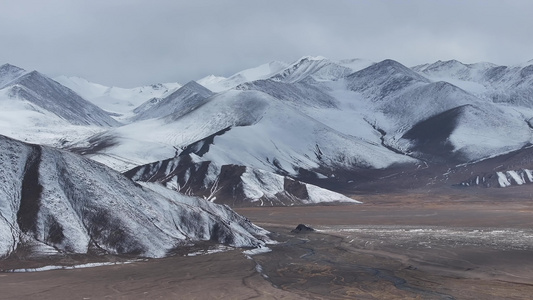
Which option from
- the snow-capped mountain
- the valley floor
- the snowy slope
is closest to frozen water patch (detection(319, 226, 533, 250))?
the valley floor

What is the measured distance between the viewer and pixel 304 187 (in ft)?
541

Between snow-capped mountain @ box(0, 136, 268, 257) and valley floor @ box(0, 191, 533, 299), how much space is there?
14.5ft

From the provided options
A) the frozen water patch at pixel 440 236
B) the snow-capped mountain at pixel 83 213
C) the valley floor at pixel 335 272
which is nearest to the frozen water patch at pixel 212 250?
the valley floor at pixel 335 272

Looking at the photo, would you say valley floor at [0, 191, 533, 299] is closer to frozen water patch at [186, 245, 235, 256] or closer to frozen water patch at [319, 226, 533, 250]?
frozen water patch at [319, 226, 533, 250]

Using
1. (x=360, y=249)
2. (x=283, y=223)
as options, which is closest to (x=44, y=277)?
(x=360, y=249)

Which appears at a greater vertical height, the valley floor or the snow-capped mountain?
the snow-capped mountain

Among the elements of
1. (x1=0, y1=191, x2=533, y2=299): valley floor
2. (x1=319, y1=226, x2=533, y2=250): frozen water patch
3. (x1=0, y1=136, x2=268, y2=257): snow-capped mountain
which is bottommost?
(x1=319, y1=226, x2=533, y2=250): frozen water patch

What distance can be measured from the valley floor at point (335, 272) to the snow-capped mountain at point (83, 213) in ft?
14.5

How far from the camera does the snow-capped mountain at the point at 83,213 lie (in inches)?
2135

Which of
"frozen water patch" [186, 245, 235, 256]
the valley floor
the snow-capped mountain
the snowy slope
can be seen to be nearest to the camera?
the valley floor

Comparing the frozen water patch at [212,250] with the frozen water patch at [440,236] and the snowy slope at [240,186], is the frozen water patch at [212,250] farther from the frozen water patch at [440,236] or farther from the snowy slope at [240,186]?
the snowy slope at [240,186]

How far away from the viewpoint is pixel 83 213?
58.8 metres

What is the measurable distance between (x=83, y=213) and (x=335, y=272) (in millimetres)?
25163

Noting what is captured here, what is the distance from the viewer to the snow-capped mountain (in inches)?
2135
